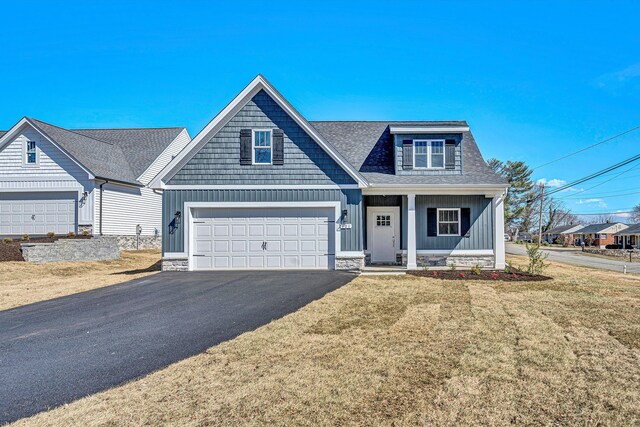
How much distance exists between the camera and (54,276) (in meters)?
14.1

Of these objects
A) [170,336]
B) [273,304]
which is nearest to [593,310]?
[273,304]

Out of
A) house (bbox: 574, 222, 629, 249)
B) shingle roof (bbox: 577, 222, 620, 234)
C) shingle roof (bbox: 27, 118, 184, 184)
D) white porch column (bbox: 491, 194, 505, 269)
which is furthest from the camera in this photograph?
shingle roof (bbox: 577, 222, 620, 234)

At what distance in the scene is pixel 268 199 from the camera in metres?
14.5

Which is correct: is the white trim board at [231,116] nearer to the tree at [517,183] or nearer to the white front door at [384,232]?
the white front door at [384,232]

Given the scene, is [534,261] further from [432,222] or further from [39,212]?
[39,212]

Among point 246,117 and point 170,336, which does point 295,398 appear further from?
point 246,117

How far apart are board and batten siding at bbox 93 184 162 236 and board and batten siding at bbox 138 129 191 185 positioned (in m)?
0.86

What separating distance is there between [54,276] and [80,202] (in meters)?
7.12

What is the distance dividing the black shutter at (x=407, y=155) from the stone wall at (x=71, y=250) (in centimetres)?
1361

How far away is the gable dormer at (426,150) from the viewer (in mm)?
15695

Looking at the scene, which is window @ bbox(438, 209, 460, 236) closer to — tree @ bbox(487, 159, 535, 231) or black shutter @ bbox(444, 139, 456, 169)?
black shutter @ bbox(444, 139, 456, 169)

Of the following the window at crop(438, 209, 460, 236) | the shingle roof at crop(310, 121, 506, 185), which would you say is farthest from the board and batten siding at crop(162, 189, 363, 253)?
the window at crop(438, 209, 460, 236)

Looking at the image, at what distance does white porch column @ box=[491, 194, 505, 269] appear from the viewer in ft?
49.5

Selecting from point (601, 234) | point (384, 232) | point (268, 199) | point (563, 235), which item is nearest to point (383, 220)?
point (384, 232)
